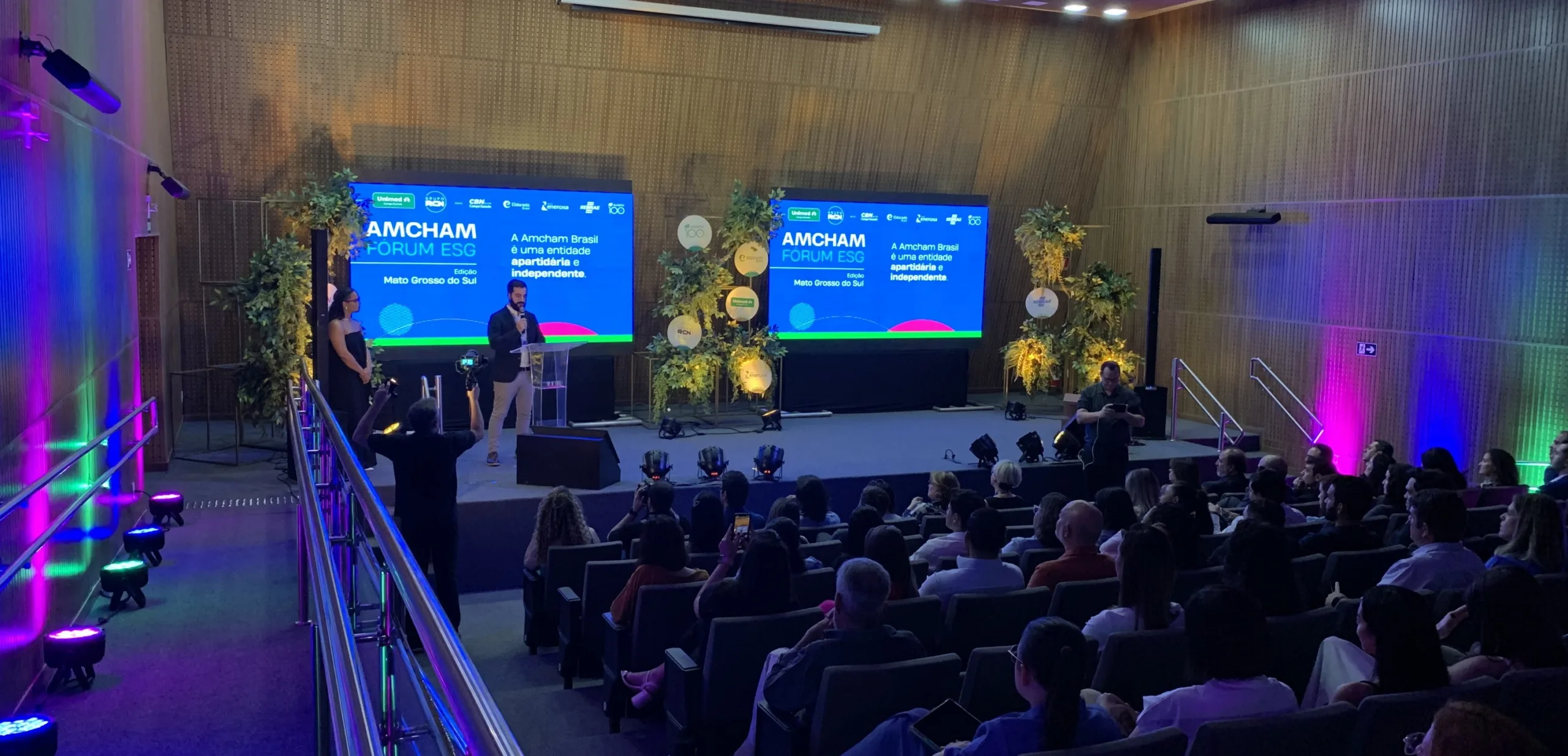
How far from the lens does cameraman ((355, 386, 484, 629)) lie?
18.5ft

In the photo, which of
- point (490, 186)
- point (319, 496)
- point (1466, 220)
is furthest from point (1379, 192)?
point (319, 496)

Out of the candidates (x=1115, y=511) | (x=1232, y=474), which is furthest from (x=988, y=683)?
(x=1232, y=474)

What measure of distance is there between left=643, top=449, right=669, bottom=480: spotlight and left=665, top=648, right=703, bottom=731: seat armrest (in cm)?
370

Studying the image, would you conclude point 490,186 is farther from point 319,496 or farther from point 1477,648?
point 1477,648

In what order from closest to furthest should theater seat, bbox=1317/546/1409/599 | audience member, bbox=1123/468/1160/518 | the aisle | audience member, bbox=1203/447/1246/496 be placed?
the aisle < theater seat, bbox=1317/546/1409/599 < audience member, bbox=1123/468/1160/518 < audience member, bbox=1203/447/1246/496

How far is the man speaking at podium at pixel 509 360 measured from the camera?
370 inches

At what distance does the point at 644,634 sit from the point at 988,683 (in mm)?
1687

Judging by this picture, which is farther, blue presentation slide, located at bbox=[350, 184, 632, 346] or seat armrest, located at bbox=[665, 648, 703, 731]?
blue presentation slide, located at bbox=[350, 184, 632, 346]

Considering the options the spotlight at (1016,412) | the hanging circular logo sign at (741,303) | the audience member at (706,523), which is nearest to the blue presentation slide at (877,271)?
the hanging circular logo sign at (741,303)

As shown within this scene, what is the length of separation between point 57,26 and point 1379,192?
10.7 metres

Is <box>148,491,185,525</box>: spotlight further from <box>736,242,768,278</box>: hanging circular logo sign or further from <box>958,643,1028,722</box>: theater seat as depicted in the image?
<box>736,242,768,278</box>: hanging circular logo sign

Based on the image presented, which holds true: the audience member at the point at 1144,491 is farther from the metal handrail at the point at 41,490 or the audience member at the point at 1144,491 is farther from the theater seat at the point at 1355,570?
the metal handrail at the point at 41,490

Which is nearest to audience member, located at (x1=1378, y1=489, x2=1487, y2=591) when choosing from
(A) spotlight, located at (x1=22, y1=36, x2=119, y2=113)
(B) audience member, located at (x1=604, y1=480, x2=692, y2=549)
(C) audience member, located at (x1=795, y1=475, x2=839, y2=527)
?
(C) audience member, located at (x1=795, y1=475, x2=839, y2=527)

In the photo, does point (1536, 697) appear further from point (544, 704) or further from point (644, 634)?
point (544, 704)
